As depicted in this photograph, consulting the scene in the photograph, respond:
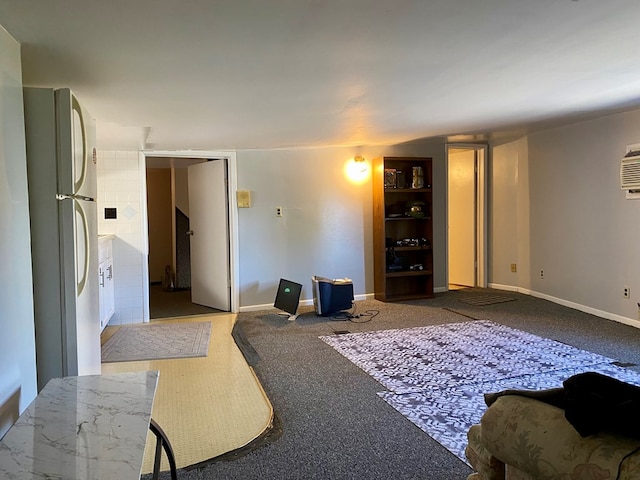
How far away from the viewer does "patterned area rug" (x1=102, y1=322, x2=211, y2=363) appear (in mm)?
3756

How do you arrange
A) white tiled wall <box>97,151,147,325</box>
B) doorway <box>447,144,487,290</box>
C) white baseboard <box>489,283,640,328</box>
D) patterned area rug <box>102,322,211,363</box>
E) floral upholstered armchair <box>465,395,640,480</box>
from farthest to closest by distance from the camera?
1. doorway <box>447,144,487,290</box>
2. white tiled wall <box>97,151,147,325</box>
3. white baseboard <box>489,283,640,328</box>
4. patterned area rug <box>102,322,211,363</box>
5. floral upholstered armchair <box>465,395,640,480</box>

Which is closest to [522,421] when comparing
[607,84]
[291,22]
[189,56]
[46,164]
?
[291,22]

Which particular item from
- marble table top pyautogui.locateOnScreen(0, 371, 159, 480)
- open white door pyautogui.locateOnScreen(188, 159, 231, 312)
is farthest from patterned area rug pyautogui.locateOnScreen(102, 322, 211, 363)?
marble table top pyautogui.locateOnScreen(0, 371, 159, 480)

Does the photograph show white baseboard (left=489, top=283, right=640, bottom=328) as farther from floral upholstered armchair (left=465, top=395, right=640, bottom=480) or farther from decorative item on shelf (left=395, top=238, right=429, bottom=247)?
floral upholstered armchair (left=465, top=395, right=640, bottom=480)

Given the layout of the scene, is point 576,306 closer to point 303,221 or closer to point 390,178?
point 390,178

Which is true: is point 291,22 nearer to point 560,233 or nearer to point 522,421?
point 522,421

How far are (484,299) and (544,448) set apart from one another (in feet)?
15.7

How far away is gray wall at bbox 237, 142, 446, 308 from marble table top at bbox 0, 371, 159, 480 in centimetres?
380

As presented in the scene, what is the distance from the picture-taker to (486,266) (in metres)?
6.39

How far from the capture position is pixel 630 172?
4.22 m

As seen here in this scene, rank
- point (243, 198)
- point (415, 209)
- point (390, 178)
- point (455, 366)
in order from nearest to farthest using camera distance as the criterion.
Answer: point (455, 366) < point (243, 198) < point (390, 178) < point (415, 209)

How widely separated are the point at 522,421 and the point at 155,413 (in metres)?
2.18

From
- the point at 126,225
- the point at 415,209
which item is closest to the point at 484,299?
the point at 415,209

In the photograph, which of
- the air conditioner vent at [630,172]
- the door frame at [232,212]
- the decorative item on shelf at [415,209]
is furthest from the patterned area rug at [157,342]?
the air conditioner vent at [630,172]
